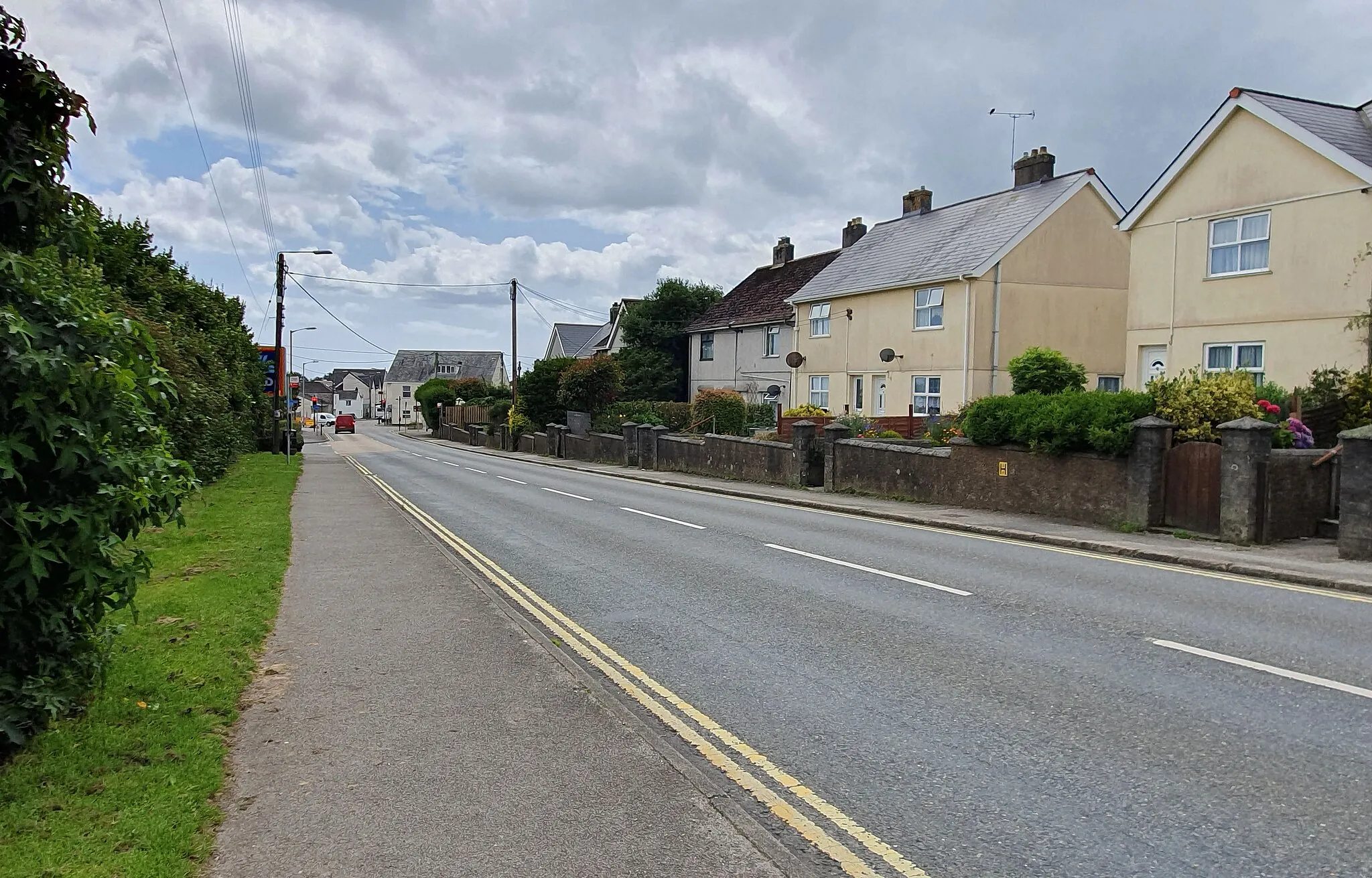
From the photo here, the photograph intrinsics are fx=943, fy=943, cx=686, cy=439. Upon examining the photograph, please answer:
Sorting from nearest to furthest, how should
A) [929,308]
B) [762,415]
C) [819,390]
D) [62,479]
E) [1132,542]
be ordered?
[62,479] < [1132,542] < [929,308] < [819,390] < [762,415]

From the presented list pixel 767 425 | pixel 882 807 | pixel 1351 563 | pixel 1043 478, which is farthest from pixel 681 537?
pixel 767 425

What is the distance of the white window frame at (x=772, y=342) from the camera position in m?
43.6

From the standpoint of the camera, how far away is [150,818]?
4215 millimetres

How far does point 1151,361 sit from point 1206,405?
992 centimetres

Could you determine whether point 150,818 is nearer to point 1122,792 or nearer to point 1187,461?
point 1122,792

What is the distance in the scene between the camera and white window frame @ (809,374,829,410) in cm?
3759

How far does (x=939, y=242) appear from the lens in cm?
3406

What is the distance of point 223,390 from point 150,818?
80.6 feet

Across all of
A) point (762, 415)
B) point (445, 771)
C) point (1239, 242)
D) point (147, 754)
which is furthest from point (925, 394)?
point (147, 754)

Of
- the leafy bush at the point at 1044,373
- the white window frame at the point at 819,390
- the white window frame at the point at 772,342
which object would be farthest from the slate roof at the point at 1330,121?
the white window frame at the point at 772,342

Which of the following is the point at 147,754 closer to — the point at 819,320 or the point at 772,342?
the point at 819,320

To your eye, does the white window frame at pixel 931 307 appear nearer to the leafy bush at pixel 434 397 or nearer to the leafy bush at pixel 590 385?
the leafy bush at pixel 590 385

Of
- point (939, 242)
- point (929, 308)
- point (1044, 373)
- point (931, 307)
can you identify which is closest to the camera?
point (1044, 373)

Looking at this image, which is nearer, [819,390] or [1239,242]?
[1239,242]
